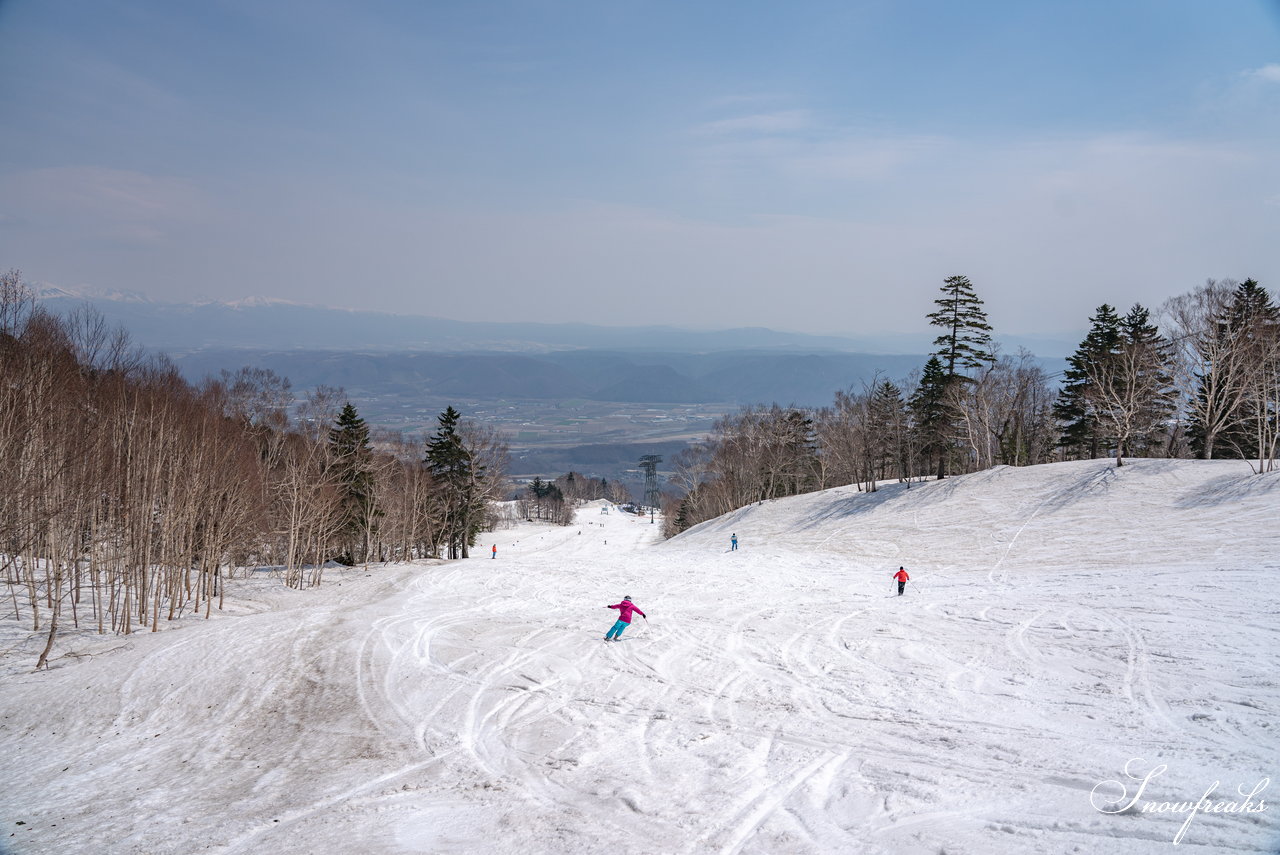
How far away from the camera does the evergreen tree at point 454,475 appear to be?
4694 centimetres

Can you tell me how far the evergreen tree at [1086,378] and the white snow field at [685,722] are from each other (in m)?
25.9

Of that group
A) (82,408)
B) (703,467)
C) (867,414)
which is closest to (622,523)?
(703,467)

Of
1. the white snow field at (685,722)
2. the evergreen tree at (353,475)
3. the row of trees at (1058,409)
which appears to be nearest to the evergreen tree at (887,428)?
A: the row of trees at (1058,409)

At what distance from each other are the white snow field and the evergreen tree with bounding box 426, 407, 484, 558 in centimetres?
1995

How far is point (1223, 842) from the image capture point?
7.95 m

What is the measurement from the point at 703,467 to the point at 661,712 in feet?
215

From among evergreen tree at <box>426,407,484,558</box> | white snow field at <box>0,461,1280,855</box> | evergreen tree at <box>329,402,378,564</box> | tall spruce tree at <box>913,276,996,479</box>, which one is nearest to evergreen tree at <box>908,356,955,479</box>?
tall spruce tree at <box>913,276,996,479</box>

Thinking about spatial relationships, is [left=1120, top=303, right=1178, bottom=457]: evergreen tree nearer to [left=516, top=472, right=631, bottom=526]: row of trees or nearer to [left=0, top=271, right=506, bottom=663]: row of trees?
[left=0, top=271, right=506, bottom=663]: row of trees

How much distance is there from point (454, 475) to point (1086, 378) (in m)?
49.4

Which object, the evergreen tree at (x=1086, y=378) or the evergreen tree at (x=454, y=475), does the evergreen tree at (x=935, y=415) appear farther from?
the evergreen tree at (x=454, y=475)

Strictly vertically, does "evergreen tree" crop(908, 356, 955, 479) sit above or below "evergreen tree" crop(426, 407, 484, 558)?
above

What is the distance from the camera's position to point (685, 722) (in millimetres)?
13102

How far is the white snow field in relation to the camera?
916 cm

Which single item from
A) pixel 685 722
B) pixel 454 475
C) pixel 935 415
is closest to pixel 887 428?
pixel 935 415
